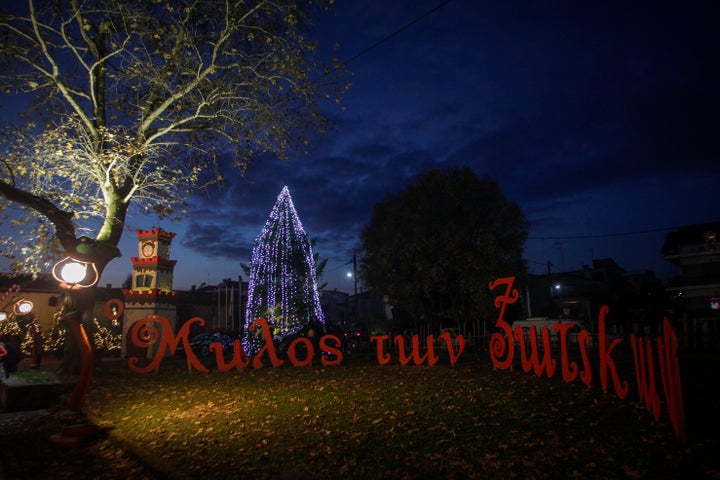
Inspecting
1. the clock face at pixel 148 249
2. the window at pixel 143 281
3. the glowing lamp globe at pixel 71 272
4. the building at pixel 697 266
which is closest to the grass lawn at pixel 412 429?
the glowing lamp globe at pixel 71 272

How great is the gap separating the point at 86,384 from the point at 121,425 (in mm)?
1134

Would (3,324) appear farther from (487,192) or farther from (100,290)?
(487,192)

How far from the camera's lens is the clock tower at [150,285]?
71.9ft

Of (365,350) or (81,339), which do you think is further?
(365,350)

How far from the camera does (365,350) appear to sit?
82.7 feet

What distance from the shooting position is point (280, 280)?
94.8 ft

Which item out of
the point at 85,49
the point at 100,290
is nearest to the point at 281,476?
the point at 85,49

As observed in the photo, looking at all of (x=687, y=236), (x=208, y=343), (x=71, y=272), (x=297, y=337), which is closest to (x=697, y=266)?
(x=687, y=236)

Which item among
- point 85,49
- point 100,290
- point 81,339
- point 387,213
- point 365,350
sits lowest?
point 365,350

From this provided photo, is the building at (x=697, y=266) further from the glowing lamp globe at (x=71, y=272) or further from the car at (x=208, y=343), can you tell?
the glowing lamp globe at (x=71, y=272)

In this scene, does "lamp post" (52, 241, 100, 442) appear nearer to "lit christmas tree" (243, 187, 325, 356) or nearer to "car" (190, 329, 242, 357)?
"lit christmas tree" (243, 187, 325, 356)

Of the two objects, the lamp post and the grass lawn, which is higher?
the lamp post

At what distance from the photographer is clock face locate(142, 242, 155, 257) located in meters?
22.5

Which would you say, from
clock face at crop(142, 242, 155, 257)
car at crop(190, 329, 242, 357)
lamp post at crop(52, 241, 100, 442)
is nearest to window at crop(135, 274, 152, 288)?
clock face at crop(142, 242, 155, 257)
